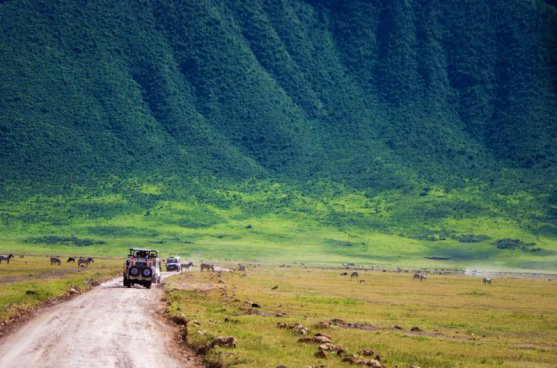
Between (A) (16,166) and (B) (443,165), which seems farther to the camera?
(B) (443,165)

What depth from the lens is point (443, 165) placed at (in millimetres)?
193750

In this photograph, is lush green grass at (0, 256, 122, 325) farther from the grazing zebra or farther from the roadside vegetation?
the grazing zebra

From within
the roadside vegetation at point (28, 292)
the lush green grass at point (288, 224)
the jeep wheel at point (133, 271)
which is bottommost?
the roadside vegetation at point (28, 292)

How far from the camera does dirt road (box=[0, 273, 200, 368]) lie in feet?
86.8

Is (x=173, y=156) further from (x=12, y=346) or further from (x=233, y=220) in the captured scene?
(x=12, y=346)

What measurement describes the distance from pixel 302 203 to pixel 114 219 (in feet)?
123

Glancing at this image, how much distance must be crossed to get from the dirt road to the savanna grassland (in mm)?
1402

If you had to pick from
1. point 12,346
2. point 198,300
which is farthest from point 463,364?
point 198,300

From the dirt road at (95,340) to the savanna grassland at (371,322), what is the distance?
1402 millimetres

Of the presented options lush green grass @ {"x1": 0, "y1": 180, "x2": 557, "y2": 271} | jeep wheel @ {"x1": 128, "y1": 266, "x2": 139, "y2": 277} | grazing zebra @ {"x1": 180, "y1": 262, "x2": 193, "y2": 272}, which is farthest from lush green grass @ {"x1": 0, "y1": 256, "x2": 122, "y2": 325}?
lush green grass @ {"x1": 0, "y1": 180, "x2": 557, "y2": 271}

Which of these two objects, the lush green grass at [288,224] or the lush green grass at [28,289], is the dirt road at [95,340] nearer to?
the lush green grass at [28,289]

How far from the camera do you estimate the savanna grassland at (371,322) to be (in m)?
30.8

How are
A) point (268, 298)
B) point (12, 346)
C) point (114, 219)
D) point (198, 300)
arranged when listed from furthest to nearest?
1. point (114, 219)
2. point (268, 298)
3. point (198, 300)
4. point (12, 346)

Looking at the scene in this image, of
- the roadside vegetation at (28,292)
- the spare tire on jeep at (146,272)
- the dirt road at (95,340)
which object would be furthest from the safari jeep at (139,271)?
the dirt road at (95,340)
